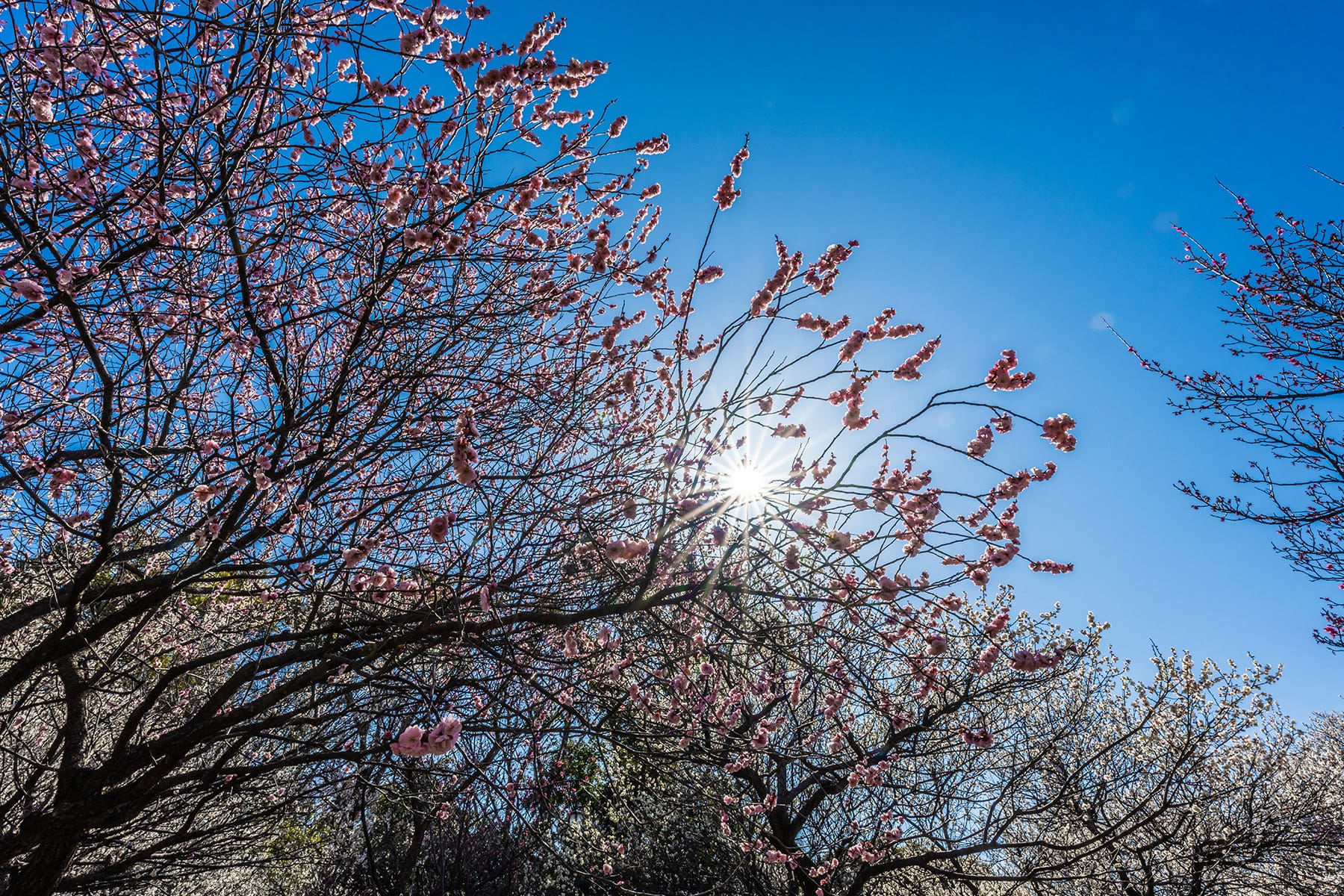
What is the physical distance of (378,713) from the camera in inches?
140

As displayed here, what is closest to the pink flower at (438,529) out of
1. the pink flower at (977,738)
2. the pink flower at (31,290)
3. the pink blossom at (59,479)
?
the pink flower at (31,290)

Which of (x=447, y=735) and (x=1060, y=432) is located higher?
(x=1060, y=432)

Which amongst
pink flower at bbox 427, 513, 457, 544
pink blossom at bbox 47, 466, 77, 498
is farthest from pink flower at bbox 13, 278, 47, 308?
pink flower at bbox 427, 513, 457, 544

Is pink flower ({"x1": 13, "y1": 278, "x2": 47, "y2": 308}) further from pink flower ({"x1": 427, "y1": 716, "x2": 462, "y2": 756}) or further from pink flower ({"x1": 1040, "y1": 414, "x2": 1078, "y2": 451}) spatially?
pink flower ({"x1": 1040, "y1": 414, "x2": 1078, "y2": 451})

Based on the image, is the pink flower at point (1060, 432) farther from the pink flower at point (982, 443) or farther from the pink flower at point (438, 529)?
the pink flower at point (438, 529)

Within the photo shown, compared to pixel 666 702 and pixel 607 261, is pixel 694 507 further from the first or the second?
pixel 666 702

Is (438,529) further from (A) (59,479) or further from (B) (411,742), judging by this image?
(A) (59,479)

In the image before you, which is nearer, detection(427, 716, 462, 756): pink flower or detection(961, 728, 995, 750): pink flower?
detection(427, 716, 462, 756): pink flower

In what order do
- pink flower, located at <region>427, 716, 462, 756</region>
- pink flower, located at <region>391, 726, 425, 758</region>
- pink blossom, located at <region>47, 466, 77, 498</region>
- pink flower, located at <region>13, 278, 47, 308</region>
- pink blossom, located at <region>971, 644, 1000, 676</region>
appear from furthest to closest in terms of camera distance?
pink blossom, located at <region>971, 644, 1000, 676</region> → pink blossom, located at <region>47, 466, 77, 498</region> → pink flower, located at <region>13, 278, 47, 308</region> → pink flower, located at <region>391, 726, 425, 758</region> → pink flower, located at <region>427, 716, 462, 756</region>

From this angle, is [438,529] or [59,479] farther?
[59,479]

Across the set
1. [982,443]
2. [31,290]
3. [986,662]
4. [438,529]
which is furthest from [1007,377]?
[31,290]

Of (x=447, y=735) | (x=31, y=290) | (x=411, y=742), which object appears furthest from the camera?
(x=31, y=290)

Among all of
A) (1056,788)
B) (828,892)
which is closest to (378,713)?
(828,892)

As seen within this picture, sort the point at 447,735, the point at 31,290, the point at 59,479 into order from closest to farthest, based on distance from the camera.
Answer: the point at 447,735, the point at 31,290, the point at 59,479
